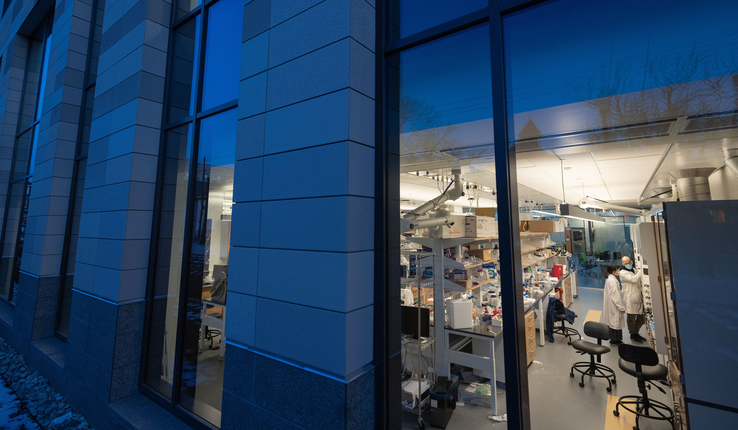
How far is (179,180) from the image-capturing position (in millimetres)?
2801

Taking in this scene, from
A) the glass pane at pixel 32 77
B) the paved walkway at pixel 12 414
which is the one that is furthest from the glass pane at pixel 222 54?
the glass pane at pixel 32 77

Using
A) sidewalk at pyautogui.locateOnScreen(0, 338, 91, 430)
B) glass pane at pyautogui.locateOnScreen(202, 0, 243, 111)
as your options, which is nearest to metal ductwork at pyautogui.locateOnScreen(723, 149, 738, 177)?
glass pane at pyautogui.locateOnScreen(202, 0, 243, 111)

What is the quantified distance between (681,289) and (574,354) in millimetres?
1725

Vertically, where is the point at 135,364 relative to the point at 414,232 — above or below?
below

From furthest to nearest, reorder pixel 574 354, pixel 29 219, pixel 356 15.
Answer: pixel 29 219 → pixel 574 354 → pixel 356 15

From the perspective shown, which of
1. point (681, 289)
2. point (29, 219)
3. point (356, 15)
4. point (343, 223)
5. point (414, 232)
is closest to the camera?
point (681, 289)

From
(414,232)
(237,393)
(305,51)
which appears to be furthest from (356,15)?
(237,393)

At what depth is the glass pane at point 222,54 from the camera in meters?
2.49

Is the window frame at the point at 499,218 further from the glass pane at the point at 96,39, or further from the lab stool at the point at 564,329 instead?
the glass pane at the point at 96,39

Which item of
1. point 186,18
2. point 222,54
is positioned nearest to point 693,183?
point 222,54

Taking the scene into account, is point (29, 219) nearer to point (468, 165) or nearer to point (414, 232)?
point (414, 232)

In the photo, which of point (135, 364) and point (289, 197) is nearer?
point (289, 197)

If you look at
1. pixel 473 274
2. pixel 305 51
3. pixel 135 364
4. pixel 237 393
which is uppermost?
pixel 305 51

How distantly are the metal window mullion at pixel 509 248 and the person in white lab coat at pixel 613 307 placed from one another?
89 cm
